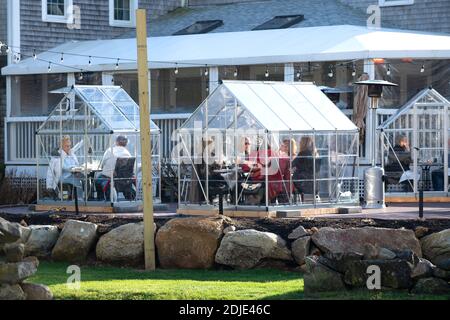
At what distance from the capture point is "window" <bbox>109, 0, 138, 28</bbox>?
120ft

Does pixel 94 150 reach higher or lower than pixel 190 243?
higher

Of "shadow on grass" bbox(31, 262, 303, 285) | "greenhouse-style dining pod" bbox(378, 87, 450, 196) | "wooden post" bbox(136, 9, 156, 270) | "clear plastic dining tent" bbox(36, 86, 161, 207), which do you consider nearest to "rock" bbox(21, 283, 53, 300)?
"shadow on grass" bbox(31, 262, 303, 285)

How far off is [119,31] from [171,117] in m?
7.74

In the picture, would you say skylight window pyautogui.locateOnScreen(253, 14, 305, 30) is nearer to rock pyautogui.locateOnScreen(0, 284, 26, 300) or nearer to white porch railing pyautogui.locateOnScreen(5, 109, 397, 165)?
white porch railing pyautogui.locateOnScreen(5, 109, 397, 165)

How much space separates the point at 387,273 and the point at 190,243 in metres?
4.32

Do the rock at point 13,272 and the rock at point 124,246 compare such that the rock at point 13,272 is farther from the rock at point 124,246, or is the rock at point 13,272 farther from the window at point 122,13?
the window at point 122,13

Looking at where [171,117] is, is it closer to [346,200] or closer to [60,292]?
[346,200]

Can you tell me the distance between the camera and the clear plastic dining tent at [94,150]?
76.6ft

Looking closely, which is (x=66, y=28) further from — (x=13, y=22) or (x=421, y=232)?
(x=421, y=232)

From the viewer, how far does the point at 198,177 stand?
70.0 ft

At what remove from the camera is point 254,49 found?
29.9 m

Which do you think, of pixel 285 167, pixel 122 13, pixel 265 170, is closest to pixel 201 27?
pixel 122 13

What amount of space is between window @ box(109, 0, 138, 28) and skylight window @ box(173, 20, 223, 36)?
229 cm

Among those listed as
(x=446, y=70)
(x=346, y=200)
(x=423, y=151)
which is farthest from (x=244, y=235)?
(x=446, y=70)
